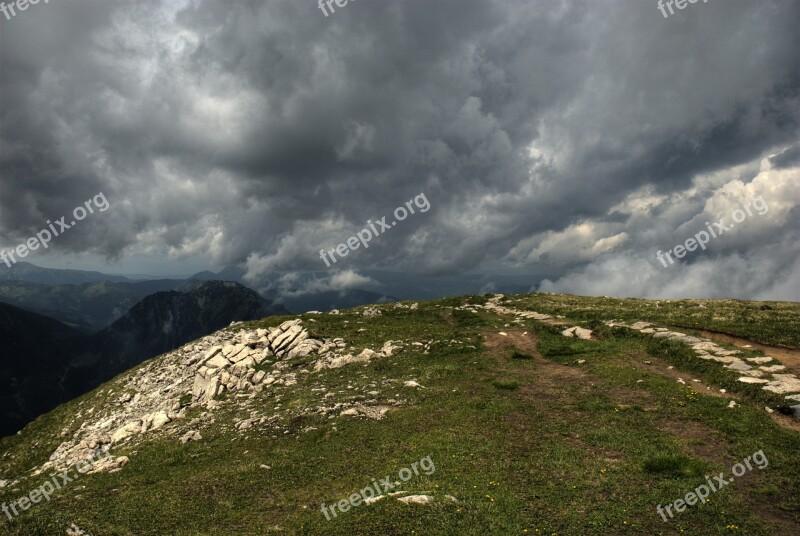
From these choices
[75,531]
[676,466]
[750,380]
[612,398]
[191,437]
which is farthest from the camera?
[191,437]

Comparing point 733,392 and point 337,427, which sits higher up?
point 337,427

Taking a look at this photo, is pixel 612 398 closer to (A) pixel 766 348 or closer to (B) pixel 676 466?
(B) pixel 676 466

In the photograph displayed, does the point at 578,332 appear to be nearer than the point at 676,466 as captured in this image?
No

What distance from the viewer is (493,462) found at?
19078mm

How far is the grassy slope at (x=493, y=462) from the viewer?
1489cm

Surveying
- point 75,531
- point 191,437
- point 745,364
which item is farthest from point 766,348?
point 75,531

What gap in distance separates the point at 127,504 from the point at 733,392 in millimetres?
33436

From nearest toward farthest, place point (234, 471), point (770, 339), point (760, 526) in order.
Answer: point (760, 526) → point (234, 471) → point (770, 339)

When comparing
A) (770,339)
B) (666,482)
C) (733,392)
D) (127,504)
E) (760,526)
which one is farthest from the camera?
(770,339)

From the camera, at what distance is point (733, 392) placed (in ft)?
79.4

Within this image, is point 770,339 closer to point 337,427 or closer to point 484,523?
point 484,523

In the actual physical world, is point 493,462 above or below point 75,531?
below

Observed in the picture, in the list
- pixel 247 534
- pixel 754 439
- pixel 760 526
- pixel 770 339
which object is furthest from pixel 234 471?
pixel 770 339

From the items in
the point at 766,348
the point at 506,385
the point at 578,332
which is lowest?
the point at 766,348
